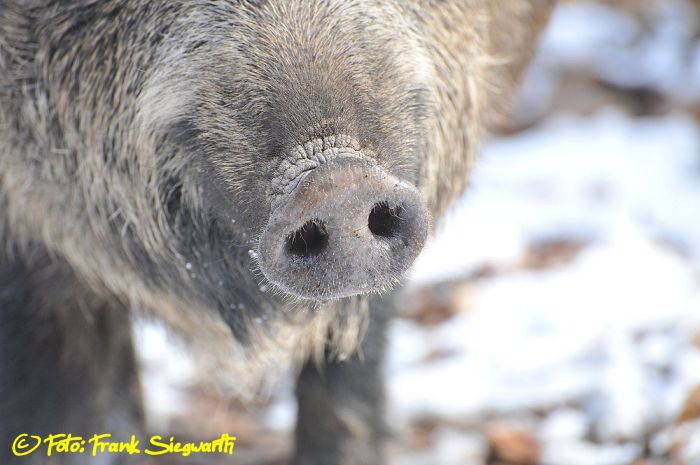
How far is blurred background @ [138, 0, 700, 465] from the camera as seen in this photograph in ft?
12.7

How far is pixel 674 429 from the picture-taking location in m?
3.62

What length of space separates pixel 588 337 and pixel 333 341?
151cm

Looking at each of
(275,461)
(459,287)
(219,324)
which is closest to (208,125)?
(219,324)

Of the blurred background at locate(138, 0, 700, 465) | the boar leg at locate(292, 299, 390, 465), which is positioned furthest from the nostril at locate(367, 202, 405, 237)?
the boar leg at locate(292, 299, 390, 465)

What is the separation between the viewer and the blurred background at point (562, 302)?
3.87m

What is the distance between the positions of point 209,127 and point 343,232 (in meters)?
0.53

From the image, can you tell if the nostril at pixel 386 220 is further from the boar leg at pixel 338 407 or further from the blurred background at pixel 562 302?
the boar leg at pixel 338 407

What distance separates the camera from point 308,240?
222cm

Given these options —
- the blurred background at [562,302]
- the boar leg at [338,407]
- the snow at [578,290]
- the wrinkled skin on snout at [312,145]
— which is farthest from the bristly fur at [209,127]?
the snow at [578,290]

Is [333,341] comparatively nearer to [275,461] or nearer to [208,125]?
[275,461]

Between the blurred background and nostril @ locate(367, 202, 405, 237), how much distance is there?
3.60 feet

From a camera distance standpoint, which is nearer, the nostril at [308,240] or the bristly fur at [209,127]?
the nostril at [308,240]

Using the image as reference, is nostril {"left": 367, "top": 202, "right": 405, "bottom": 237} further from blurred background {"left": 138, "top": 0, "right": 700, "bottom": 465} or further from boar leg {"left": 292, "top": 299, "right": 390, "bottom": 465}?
boar leg {"left": 292, "top": 299, "right": 390, "bottom": 465}

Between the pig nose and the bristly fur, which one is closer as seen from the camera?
the pig nose
